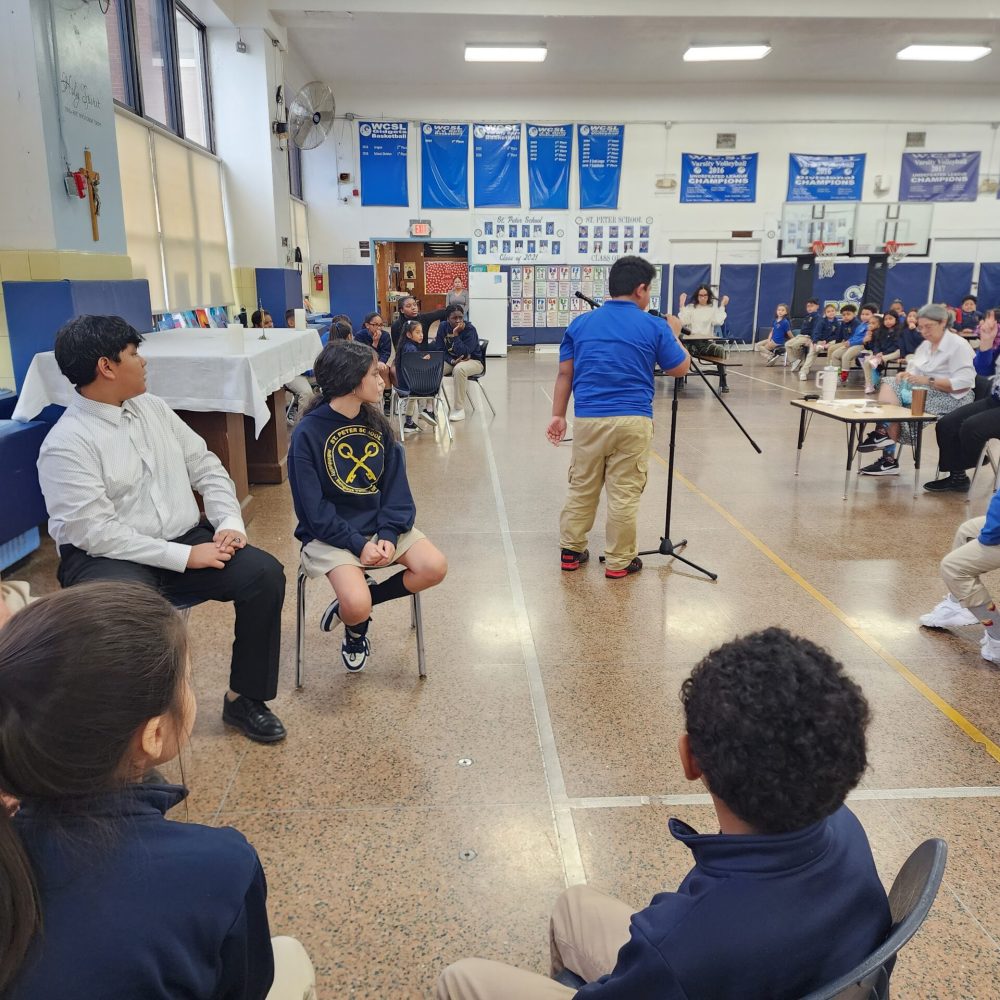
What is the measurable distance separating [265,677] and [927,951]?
1.89 meters

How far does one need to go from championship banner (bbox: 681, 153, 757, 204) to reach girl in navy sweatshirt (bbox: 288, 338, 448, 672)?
45.0ft

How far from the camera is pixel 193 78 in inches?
372

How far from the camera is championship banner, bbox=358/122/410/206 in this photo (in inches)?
558

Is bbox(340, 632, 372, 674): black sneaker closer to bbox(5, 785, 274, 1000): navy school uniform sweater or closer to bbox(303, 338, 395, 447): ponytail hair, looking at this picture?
bbox(303, 338, 395, 447): ponytail hair

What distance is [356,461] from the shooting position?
2.83 meters

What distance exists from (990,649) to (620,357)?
195 cm

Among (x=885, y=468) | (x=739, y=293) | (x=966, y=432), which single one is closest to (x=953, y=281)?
(x=739, y=293)

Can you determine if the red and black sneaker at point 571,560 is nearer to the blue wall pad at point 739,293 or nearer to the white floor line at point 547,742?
the white floor line at point 547,742

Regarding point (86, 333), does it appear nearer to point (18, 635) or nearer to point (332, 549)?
point (332, 549)

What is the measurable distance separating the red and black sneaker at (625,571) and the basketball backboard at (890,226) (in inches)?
491

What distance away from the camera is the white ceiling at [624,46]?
10633mm

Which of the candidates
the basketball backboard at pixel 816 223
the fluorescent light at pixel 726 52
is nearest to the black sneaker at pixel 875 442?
the fluorescent light at pixel 726 52

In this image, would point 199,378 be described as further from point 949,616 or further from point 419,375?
point 949,616

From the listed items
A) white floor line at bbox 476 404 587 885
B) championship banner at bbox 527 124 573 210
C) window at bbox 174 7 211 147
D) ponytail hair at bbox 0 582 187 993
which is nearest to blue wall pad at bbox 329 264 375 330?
championship banner at bbox 527 124 573 210
